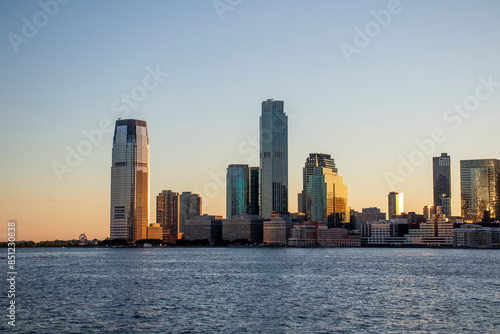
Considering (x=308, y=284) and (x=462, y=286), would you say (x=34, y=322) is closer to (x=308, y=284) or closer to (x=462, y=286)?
(x=308, y=284)

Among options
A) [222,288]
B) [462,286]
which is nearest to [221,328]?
[222,288]

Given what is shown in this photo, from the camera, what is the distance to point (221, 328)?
52906 millimetres

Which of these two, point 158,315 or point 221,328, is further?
point 158,315

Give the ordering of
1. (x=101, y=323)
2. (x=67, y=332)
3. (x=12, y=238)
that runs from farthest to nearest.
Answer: (x=12, y=238), (x=101, y=323), (x=67, y=332)

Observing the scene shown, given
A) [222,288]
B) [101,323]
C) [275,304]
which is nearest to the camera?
[101,323]

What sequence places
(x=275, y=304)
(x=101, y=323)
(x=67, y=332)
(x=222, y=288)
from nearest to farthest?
(x=67, y=332), (x=101, y=323), (x=275, y=304), (x=222, y=288)

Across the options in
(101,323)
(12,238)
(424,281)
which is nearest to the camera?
(101,323)

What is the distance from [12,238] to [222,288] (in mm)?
29918

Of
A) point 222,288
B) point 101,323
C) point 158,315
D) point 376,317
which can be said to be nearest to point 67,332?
point 101,323

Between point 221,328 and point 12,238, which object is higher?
point 12,238

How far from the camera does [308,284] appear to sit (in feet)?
285

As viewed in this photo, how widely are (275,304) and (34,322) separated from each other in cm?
2337

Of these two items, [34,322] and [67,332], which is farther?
[34,322]

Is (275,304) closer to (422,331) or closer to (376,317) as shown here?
(376,317)
